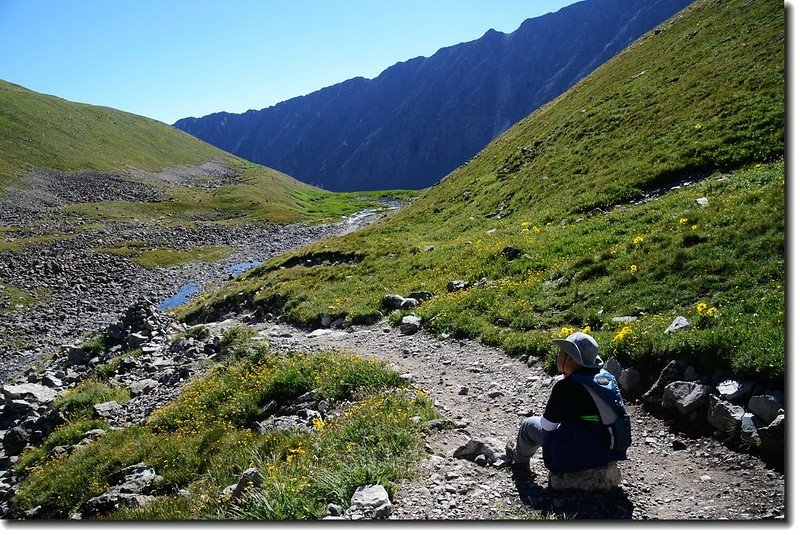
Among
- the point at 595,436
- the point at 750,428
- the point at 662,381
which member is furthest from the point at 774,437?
the point at 595,436

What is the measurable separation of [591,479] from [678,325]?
→ 16.8 ft

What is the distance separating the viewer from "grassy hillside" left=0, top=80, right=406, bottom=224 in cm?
9719

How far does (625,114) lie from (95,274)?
48275mm

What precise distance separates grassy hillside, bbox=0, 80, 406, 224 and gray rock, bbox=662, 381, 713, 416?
87.0 meters

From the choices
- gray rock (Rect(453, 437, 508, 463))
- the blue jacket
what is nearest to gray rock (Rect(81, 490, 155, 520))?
gray rock (Rect(453, 437, 508, 463))

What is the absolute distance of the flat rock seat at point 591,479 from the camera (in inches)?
277

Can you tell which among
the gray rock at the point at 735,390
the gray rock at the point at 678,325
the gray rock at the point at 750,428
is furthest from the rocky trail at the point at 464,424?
the gray rock at the point at 678,325

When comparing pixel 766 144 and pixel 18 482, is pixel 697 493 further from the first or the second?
pixel 766 144

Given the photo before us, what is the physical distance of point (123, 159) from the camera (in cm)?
13838

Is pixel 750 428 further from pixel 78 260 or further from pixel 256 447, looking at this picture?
pixel 78 260

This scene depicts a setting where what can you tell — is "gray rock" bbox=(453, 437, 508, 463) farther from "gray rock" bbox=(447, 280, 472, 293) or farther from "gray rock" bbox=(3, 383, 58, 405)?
"gray rock" bbox=(3, 383, 58, 405)

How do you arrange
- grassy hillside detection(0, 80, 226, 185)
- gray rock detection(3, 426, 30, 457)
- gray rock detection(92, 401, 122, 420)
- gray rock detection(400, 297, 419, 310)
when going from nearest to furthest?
Result: gray rock detection(3, 426, 30, 457) → gray rock detection(92, 401, 122, 420) → gray rock detection(400, 297, 419, 310) → grassy hillside detection(0, 80, 226, 185)

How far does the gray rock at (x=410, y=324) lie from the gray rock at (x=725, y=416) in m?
9.93

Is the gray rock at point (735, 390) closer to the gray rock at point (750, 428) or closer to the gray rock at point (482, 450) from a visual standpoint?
the gray rock at point (750, 428)
